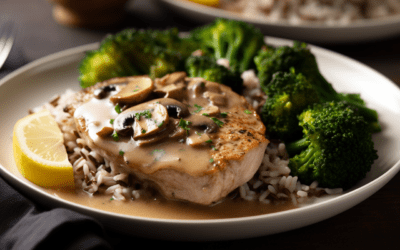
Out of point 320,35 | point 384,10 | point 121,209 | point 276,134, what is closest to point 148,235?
point 121,209

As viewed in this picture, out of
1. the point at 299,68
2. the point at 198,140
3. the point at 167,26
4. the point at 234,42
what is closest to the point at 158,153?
the point at 198,140

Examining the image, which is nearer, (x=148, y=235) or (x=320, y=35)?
(x=148, y=235)

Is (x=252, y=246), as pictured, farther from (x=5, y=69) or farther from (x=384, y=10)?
(x=384, y=10)

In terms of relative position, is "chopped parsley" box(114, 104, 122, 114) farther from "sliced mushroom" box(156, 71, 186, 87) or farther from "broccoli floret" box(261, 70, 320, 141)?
"broccoli floret" box(261, 70, 320, 141)

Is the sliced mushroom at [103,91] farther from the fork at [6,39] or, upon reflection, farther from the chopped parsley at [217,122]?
the fork at [6,39]

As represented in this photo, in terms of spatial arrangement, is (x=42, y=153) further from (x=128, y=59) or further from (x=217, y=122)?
(x=128, y=59)

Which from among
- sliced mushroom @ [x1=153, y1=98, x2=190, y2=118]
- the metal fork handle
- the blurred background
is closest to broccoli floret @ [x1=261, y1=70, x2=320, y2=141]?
sliced mushroom @ [x1=153, y1=98, x2=190, y2=118]
